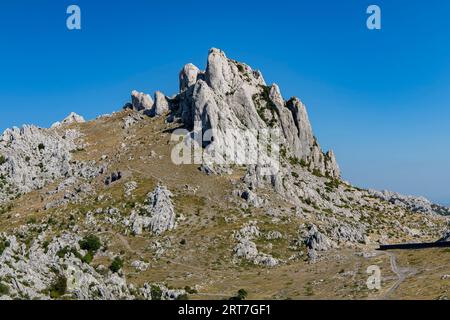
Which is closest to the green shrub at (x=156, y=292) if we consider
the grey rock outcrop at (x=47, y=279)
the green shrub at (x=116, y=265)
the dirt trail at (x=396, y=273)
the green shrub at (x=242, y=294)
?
the grey rock outcrop at (x=47, y=279)

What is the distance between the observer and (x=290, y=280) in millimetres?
112750

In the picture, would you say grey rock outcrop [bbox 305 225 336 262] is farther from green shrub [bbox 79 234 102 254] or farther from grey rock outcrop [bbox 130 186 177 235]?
green shrub [bbox 79 234 102 254]

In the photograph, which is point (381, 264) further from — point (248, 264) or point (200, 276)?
point (200, 276)

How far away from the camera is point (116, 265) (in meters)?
120

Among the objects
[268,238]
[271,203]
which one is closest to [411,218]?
[271,203]

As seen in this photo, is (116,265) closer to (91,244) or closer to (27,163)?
(91,244)

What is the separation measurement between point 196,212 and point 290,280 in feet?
149

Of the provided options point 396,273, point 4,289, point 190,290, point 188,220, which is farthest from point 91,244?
point 396,273

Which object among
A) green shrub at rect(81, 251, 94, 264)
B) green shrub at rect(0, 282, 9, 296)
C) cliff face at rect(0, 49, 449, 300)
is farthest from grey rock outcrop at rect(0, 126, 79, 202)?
green shrub at rect(0, 282, 9, 296)

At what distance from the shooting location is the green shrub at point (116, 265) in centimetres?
11850

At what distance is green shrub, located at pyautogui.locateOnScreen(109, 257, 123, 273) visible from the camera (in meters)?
118
